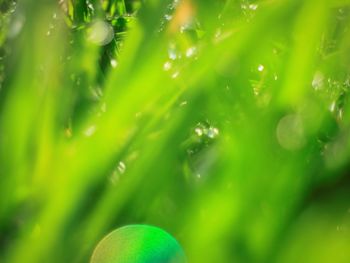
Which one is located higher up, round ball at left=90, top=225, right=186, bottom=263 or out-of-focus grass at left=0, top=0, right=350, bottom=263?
out-of-focus grass at left=0, top=0, right=350, bottom=263

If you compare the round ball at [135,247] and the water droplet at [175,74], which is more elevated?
the water droplet at [175,74]

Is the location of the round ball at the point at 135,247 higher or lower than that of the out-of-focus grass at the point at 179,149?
lower

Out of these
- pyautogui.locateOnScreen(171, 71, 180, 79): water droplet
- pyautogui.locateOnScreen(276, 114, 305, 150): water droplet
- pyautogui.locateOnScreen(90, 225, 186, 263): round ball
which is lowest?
pyautogui.locateOnScreen(90, 225, 186, 263): round ball

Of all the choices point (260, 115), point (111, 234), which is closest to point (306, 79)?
point (260, 115)

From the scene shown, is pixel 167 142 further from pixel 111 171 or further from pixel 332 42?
pixel 332 42

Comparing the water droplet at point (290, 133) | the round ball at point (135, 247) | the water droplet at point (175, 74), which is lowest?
the round ball at point (135, 247)

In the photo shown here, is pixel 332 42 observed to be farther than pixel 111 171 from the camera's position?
Yes
